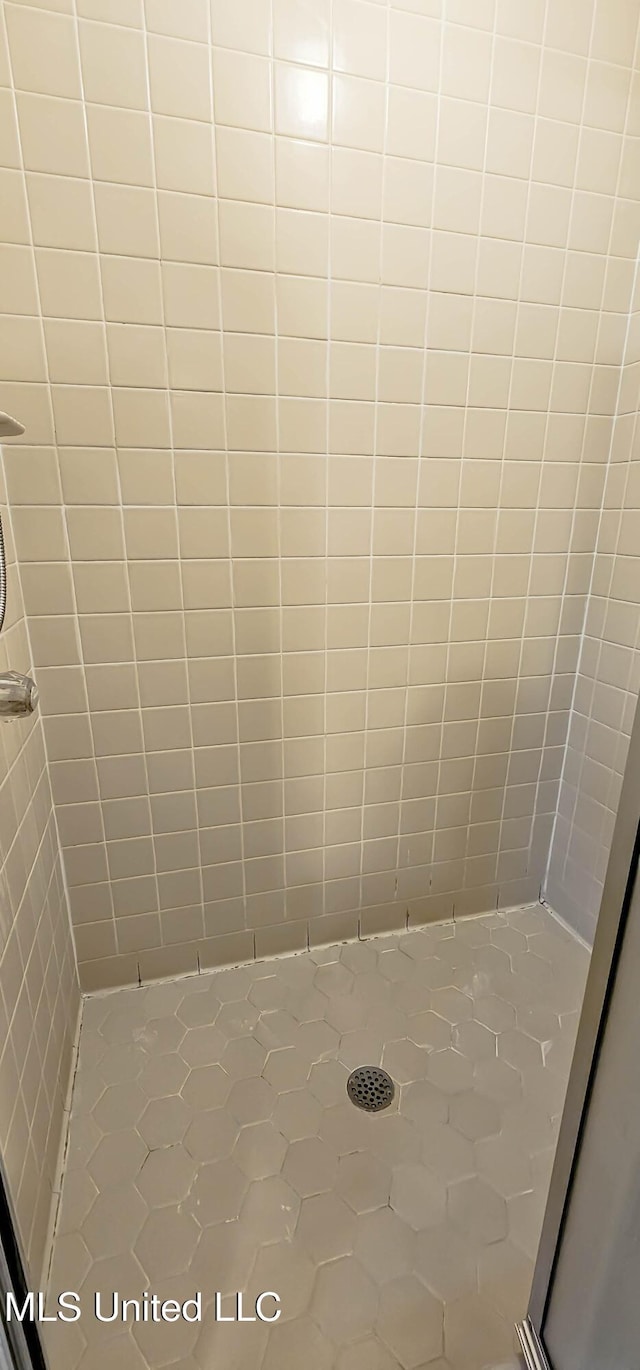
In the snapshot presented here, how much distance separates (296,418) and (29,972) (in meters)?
1.09

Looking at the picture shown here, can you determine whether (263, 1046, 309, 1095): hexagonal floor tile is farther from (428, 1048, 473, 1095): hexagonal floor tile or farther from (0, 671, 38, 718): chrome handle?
(0, 671, 38, 718): chrome handle

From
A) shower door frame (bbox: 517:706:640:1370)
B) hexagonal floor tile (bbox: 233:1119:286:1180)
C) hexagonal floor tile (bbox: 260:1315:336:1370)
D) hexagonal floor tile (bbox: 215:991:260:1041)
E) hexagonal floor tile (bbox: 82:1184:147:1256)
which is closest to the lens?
shower door frame (bbox: 517:706:640:1370)

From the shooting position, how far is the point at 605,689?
1397 millimetres

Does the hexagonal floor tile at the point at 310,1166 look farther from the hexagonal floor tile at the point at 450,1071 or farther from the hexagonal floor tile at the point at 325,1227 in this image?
the hexagonal floor tile at the point at 450,1071

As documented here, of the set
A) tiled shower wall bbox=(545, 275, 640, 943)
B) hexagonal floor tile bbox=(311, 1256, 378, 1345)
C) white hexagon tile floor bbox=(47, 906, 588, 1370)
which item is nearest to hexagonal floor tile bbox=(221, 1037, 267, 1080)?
white hexagon tile floor bbox=(47, 906, 588, 1370)

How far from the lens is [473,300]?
1132 millimetres

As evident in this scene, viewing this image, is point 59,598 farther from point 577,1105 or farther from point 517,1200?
point 517,1200

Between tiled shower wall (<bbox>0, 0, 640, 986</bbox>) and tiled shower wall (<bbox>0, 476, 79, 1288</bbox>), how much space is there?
0.09m

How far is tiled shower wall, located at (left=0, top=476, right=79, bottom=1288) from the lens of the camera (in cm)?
80

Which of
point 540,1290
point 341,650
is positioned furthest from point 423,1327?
point 341,650

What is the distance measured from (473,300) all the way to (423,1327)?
5.60 feet

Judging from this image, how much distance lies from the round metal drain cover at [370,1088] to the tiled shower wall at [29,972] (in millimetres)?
538

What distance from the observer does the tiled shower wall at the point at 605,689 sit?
4.19 ft

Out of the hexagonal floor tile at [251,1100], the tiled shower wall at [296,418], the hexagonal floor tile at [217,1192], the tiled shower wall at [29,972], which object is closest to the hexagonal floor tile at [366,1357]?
the hexagonal floor tile at [217,1192]
